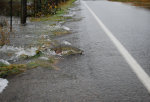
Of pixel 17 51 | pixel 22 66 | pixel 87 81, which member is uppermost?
pixel 87 81

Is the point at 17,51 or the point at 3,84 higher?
the point at 3,84

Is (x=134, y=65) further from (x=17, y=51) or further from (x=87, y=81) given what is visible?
(x=17, y=51)

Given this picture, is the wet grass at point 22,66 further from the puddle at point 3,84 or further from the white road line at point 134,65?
the white road line at point 134,65

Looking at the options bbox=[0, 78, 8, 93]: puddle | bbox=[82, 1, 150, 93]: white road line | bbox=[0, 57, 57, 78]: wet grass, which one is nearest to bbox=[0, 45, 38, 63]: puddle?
bbox=[0, 57, 57, 78]: wet grass

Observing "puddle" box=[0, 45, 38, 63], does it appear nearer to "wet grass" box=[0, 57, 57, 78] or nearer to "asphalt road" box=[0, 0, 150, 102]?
"wet grass" box=[0, 57, 57, 78]

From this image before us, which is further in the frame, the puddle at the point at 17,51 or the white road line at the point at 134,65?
the puddle at the point at 17,51

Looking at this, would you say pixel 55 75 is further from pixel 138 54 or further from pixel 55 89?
pixel 138 54

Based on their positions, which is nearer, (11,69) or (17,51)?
(11,69)

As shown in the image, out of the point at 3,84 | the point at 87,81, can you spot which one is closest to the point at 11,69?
the point at 3,84

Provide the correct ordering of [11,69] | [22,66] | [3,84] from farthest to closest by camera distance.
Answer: [22,66]
[11,69]
[3,84]

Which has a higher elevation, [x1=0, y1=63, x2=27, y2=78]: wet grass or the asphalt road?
the asphalt road

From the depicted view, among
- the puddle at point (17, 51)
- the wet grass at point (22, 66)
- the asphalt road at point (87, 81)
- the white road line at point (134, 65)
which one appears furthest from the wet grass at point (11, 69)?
the white road line at point (134, 65)

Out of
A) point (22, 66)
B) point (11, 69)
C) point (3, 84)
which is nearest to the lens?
point (3, 84)

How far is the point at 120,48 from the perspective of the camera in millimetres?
5594
